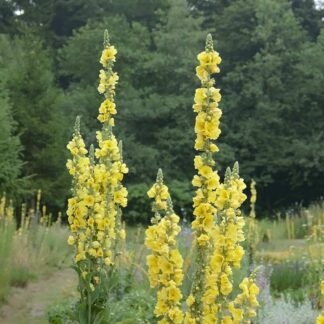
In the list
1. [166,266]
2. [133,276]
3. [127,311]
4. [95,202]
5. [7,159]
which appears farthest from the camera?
[7,159]

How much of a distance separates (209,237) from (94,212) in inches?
60.2

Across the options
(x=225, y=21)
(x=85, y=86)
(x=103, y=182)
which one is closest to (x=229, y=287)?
(x=103, y=182)

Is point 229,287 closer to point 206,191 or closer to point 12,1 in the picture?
point 206,191

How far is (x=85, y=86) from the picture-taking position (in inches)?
921

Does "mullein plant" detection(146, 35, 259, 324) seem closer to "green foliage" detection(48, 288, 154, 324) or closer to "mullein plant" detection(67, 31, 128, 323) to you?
"mullein plant" detection(67, 31, 128, 323)

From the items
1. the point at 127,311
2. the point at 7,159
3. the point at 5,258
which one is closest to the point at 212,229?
the point at 127,311

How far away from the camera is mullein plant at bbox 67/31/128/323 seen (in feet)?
14.5

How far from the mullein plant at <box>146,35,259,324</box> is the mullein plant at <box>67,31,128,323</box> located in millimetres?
1287

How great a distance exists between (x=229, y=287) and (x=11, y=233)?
5973mm

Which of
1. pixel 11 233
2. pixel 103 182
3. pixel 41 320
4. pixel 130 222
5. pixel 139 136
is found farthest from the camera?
pixel 139 136

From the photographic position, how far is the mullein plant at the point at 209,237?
117 inches

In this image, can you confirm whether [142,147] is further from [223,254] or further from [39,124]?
[223,254]

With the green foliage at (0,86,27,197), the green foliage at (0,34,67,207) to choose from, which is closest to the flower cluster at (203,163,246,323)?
the green foliage at (0,86,27,197)

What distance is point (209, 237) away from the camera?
3.06 metres
